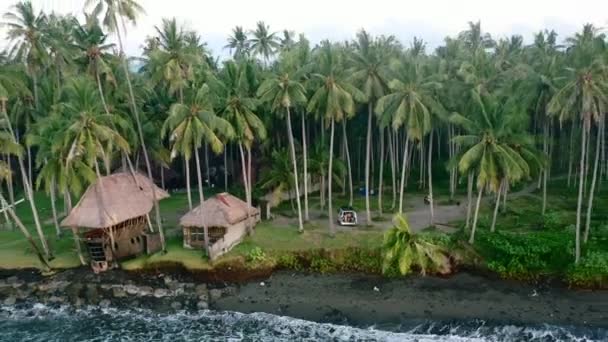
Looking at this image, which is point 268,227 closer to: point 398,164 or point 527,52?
point 398,164

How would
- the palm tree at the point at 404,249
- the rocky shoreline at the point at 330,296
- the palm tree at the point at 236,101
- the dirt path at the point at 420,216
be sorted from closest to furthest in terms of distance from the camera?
the rocky shoreline at the point at 330,296 → the palm tree at the point at 404,249 → the palm tree at the point at 236,101 → the dirt path at the point at 420,216

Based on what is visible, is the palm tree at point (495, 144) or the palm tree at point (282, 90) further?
the palm tree at point (282, 90)

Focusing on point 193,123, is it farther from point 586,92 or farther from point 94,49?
point 586,92

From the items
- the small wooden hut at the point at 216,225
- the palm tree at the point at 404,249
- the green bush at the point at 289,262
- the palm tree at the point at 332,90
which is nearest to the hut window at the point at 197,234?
the small wooden hut at the point at 216,225

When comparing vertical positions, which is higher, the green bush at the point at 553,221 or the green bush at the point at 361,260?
the green bush at the point at 553,221

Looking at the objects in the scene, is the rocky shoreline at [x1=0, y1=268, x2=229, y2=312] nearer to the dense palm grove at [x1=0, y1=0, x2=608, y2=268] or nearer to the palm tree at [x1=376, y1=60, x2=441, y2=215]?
the dense palm grove at [x1=0, y1=0, x2=608, y2=268]

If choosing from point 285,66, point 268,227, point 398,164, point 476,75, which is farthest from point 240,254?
point 398,164

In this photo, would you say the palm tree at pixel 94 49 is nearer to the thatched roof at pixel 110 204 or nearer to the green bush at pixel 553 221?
the thatched roof at pixel 110 204
